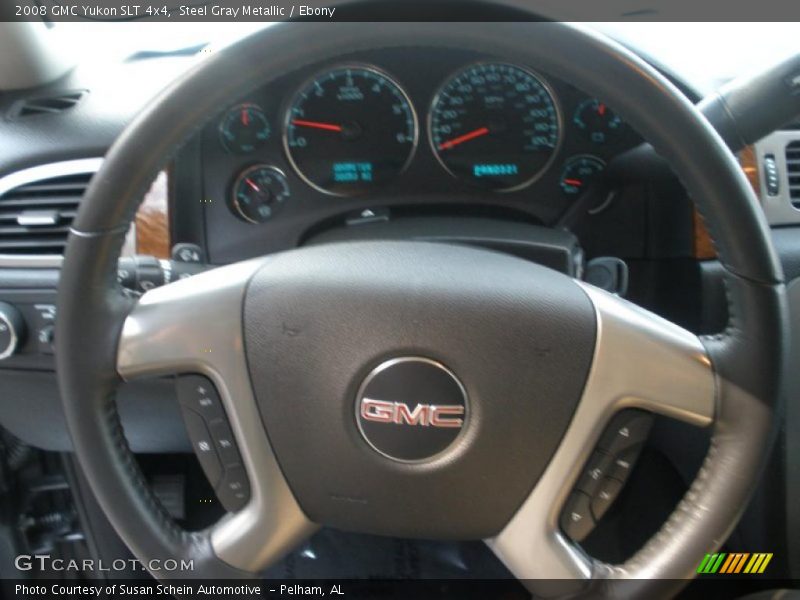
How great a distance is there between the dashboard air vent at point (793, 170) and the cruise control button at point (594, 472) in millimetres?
695

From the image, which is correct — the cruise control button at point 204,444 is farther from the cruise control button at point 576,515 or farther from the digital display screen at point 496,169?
the digital display screen at point 496,169

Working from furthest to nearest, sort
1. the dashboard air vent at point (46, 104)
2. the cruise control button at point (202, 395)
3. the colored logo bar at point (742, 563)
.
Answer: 1. the dashboard air vent at point (46, 104)
2. the colored logo bar at point (742, 563)
3. the cruise control button at point (202, 395)

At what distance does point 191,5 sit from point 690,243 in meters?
0.95

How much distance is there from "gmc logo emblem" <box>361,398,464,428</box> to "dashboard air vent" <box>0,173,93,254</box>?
0.73 metres

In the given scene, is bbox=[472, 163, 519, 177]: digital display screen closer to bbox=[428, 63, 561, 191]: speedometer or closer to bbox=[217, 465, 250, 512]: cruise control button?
bbox=[428, 63, 561, 191]: speedometer

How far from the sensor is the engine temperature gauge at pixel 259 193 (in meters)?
1.48

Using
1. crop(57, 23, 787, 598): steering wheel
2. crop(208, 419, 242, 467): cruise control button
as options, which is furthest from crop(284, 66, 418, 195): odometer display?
crop(208, 419, 242, 467): cruise control button

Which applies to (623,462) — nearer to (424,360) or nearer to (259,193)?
(424,360)

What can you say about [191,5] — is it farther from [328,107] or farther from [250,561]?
[250,561]

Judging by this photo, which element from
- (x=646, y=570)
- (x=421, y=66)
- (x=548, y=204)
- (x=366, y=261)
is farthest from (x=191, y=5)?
(x=646, y=570)

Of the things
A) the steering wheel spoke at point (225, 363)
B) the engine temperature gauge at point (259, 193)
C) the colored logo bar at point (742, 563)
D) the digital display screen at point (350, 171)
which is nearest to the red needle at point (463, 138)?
the digital display screen at point (350, 171)

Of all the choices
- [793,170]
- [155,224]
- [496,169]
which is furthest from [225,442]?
[793,170]

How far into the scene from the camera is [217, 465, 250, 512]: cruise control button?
100cm

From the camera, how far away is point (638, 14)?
1.50m
